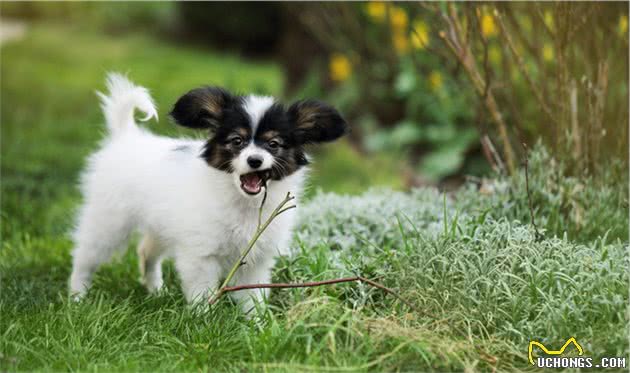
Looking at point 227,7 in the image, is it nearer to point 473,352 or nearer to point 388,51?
point 388,51

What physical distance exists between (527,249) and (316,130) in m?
1.15

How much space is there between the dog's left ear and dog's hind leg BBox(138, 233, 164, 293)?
1238 mm

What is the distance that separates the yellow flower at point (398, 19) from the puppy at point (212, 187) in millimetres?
4026

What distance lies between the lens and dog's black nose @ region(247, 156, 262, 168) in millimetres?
3545

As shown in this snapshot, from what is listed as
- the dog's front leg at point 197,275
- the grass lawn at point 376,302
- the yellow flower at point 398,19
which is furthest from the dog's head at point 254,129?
the yellow flower at point 398,19

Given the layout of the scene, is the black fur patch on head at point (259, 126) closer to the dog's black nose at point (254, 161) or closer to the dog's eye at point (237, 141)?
the dog's eye at point (237, 141)

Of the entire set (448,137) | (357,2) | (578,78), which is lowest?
(578,78)

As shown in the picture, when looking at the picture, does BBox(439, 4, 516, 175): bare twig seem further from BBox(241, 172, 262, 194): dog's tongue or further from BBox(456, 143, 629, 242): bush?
BBox(241, 172, 262, 194): dog's tongue

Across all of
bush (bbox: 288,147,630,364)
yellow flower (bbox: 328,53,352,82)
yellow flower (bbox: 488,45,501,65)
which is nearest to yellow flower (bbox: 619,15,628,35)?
bush (bbox: 288,147,630,364)

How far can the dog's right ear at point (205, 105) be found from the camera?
12.4ft

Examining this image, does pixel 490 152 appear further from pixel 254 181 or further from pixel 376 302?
pixel 254 181

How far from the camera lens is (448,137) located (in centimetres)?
799

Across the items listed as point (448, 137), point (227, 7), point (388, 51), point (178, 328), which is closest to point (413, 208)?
point (178, 328)

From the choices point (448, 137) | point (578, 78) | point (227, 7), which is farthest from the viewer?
point (227, 7)
